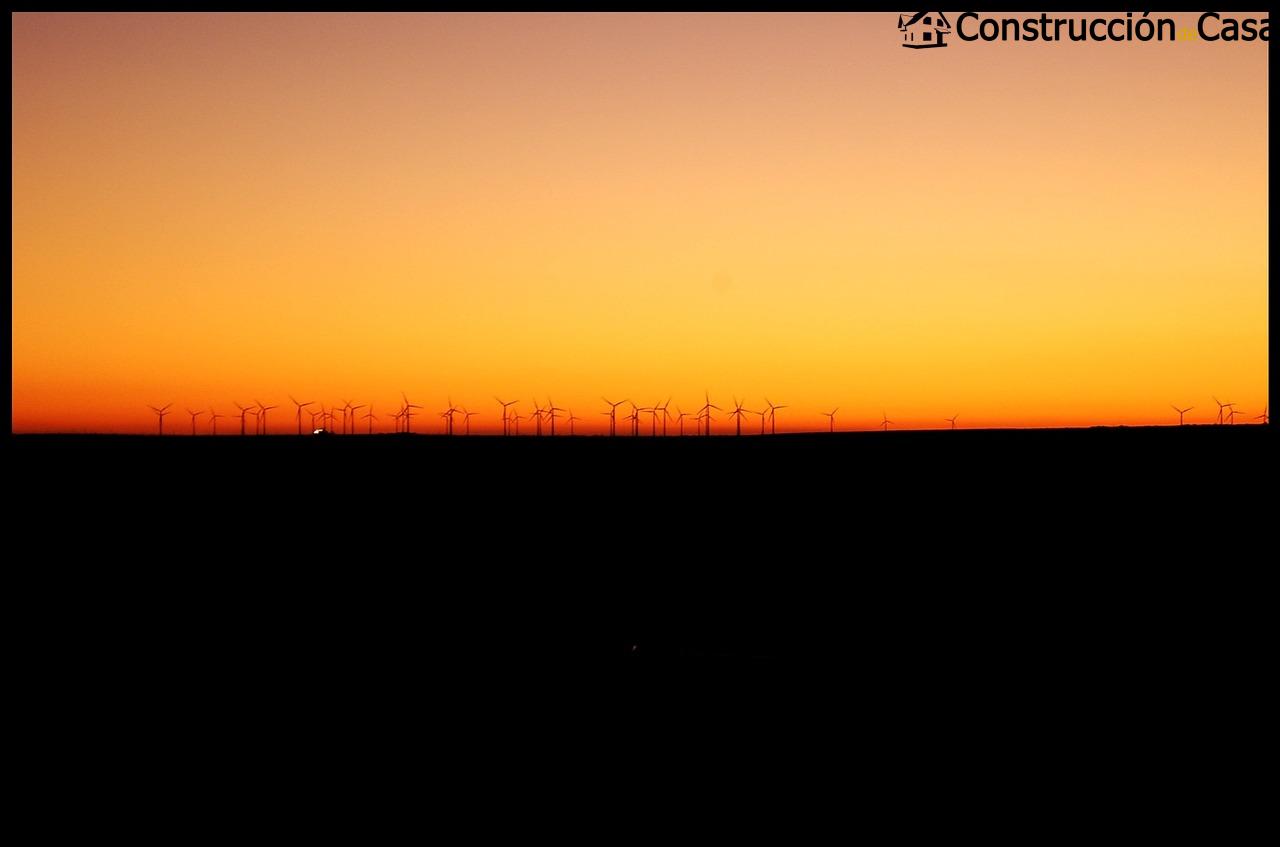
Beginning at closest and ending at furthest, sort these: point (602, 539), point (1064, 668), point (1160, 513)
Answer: point (1064, 668) < point (602, 539) < point (1160, 513)

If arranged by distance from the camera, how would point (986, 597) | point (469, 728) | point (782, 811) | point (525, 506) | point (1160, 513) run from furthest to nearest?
1. point (525, 506)
2. point (1160, 513)
3. point (986, 597)
4. point (469, 728)
5. point (782, 811)

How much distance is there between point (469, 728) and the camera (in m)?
15.5

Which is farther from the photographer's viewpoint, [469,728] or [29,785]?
[469,728]

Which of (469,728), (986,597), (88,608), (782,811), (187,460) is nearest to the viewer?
(782,811)

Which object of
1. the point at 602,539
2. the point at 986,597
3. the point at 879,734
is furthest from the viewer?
the point at 602,539

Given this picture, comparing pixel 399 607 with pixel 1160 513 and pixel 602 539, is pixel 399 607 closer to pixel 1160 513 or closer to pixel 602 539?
pixel 602 539

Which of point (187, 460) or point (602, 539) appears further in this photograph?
point (187, 460)

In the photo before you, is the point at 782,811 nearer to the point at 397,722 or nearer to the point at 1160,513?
the point at 397,722

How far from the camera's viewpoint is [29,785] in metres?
13.8

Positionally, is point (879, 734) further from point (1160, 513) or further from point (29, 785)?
point (1160, 513)

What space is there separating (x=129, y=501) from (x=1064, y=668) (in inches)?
2480

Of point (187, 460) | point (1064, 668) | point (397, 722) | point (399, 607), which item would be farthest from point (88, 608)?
point (187, 460)

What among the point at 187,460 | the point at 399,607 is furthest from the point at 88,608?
the point at 187,460

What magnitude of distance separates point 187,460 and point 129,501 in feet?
102
